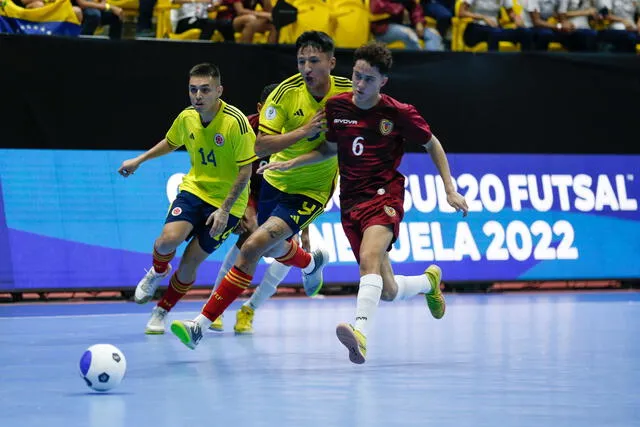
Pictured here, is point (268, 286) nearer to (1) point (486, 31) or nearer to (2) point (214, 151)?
(2) point (214, 151)

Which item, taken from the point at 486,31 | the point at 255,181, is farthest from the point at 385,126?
the point at 486,31

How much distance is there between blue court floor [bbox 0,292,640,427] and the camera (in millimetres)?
6211

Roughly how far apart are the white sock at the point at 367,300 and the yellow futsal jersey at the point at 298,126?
1.82 metres

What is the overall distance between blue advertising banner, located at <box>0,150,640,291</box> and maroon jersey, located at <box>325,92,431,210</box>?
17.8 feet

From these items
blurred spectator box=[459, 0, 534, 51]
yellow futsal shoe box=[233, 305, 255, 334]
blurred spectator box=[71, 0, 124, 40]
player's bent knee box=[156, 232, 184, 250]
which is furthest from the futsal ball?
blurred spectator box=[459, 0, 534, 51]

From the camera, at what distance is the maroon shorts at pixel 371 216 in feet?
28.0

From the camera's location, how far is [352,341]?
7.64 meters

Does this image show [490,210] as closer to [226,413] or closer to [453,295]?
[453,295]

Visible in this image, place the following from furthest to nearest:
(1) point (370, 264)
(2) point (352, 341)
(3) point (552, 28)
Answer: (3) point (552, 28), (1) point (370, 264), (2) point (352, 341)

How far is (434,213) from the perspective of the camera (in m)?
14.9

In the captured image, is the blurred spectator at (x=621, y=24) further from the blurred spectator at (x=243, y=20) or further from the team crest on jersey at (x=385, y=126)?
the team crest on jersey at (x=385, y=126)

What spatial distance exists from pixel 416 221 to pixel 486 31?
10.5 feet

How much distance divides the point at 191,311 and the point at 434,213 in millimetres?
3808

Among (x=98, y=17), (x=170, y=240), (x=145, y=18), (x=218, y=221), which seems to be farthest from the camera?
(x=145, y=18)
